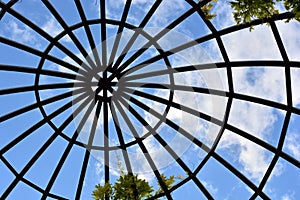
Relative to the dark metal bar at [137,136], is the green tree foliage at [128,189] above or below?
below

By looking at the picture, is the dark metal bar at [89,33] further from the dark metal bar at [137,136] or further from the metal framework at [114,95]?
the dark metal bar at [137,136]

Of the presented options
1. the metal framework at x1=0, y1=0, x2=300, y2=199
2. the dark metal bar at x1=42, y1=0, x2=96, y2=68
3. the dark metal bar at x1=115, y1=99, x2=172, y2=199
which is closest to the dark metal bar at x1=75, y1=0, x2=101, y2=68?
the metal framework at x1=0, y1=0, x2=300, y2=199

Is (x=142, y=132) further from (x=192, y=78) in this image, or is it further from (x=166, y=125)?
(x=192, y=78)

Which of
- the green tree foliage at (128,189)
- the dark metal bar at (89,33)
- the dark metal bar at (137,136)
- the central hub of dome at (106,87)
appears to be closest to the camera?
the green tree foliage at (128,189)

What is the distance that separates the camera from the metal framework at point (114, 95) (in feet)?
40.8

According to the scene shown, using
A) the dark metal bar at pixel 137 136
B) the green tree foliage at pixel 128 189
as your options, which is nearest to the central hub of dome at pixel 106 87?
the dark metal bar at pixel 137 136

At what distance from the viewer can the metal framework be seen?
12430 mm

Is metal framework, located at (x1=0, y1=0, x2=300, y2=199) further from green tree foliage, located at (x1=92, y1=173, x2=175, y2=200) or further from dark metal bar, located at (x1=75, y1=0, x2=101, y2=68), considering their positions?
green tree foliage, located at (x1=92, y1=173, x2=175, y2=200)

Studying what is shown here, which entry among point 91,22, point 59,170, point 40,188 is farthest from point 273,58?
point 40,188

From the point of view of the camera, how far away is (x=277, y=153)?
1302 centimetres

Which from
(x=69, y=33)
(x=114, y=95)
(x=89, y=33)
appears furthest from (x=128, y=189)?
(x=69, y=33)

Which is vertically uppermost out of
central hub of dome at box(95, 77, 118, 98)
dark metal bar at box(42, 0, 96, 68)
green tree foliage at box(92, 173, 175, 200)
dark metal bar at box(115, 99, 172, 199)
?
dark metal bar at box(42, 0, 96, 68)

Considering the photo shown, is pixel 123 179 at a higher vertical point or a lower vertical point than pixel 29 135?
lower

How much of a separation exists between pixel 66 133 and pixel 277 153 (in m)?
7.42
